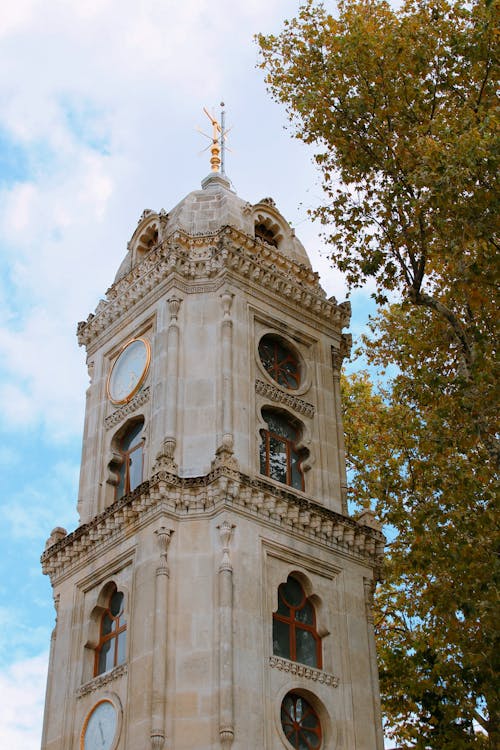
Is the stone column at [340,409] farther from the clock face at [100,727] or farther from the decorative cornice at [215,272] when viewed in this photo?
the clock face at [100,727]

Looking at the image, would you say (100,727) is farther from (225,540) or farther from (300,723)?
(225,540)

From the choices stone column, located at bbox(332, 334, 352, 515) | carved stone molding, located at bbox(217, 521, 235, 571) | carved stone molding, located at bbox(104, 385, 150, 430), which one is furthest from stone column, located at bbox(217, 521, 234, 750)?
carved stone molding, located at bbox(104, 385, 150, 430)

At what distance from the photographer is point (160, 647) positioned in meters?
24.7

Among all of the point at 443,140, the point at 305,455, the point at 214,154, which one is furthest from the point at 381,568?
the point at 214,154

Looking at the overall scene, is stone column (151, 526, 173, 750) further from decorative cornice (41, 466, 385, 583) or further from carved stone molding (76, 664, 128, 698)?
carved stone molding (76, 664, 128, 698)

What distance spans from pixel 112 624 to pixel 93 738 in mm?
2799

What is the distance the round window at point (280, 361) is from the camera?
1226 inches

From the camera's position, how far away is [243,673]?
80.7ft

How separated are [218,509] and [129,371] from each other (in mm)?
6457

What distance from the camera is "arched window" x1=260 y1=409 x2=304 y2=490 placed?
1161 inches

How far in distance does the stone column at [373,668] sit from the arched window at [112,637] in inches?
231

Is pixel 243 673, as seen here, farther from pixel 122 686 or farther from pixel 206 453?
pixel 206 453

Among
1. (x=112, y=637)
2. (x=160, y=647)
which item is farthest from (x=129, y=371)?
(x=160, y=647)

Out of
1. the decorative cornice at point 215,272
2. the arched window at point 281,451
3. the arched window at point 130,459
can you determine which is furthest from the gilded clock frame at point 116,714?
the decorative cornice at point 215,272
